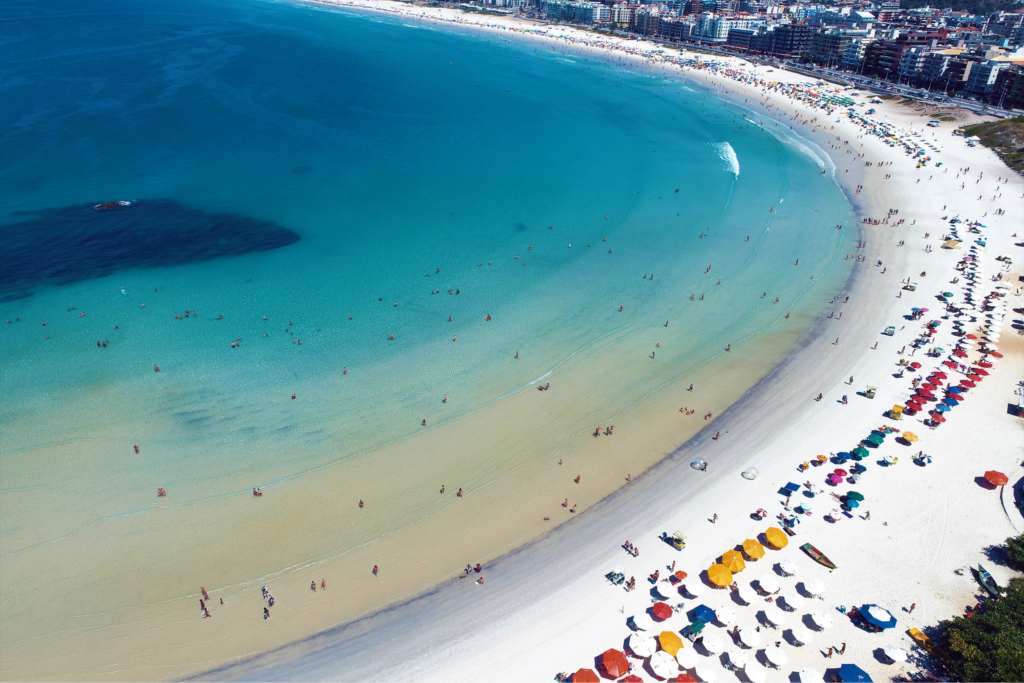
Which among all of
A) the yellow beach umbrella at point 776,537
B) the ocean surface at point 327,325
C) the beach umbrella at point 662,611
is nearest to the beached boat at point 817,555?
the yellow beach umbrella at point 776,537

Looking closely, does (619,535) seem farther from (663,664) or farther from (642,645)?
(663,664)

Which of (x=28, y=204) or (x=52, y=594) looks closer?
(x=52, y=594)

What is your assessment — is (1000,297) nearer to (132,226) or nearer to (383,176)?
(383,176)

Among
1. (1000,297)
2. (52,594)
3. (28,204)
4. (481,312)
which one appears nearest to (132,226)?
(28,204)

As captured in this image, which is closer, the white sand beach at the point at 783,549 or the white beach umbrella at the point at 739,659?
the white beach umbrella at the point at 739,659

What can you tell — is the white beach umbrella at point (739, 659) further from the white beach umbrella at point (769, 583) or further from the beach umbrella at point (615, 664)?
the beach umbrella at point (615, 664)

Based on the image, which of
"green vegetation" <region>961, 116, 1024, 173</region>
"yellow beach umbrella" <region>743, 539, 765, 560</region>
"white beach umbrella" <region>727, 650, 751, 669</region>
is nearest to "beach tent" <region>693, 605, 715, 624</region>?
"white beach umbrella" <region>727, 650, 751, 669</region>

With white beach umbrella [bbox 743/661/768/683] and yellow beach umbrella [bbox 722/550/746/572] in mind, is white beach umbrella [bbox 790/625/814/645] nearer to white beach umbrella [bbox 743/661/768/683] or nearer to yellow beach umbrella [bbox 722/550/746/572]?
white beach umbrella [bbox 743/661/768/683]
